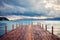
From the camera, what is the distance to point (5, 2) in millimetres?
3154

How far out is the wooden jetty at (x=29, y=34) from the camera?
3.04 meters

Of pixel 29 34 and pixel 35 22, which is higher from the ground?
pixel 35 22

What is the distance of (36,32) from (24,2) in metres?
0.73

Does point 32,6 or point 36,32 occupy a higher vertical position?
point 32,6

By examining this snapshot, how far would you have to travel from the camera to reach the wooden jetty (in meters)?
3.04

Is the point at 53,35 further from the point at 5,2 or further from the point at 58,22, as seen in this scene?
the point at 5,2

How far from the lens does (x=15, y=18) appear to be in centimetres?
313

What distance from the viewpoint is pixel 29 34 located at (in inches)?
121

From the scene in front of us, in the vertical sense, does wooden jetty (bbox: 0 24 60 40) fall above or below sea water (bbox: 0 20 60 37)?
below

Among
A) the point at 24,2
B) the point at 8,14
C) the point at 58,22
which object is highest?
the point at 24,2

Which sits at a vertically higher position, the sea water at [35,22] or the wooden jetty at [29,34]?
the sea water at [35,22]

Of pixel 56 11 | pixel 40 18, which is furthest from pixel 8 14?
pixel 56 11

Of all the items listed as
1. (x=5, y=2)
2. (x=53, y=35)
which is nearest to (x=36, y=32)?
(x=53, y=35)

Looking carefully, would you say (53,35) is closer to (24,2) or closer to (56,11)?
(56,11)
